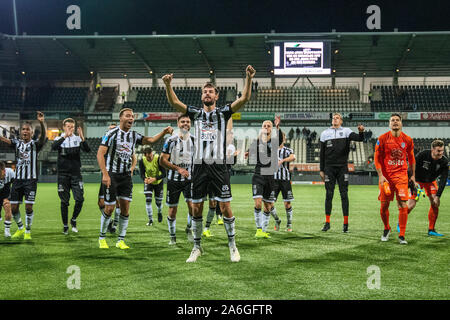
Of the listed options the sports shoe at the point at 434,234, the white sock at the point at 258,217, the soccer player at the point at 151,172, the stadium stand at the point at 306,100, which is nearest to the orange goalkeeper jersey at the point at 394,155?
the sports shoe at the point at 434,234

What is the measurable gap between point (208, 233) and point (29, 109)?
3922cm

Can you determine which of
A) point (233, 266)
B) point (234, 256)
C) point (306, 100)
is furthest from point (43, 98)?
point (233, 266)

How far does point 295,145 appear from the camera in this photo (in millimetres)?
39781

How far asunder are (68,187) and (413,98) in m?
37.9

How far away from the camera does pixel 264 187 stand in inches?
359

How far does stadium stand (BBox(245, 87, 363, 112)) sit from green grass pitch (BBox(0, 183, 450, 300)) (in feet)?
100

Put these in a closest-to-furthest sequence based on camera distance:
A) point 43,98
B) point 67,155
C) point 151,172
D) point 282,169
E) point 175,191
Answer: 1. point 175,191
2. point 67,155
3. point 282,169
4. point 151,172
5. point 43,98

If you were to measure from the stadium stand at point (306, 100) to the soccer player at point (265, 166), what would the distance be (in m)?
30.9

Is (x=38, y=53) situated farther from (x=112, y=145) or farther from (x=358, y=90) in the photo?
(x=112, y=145)

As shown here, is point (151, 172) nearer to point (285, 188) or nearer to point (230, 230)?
point (285, 188)

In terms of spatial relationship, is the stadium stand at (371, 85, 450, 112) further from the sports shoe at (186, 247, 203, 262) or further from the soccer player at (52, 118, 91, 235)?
the sports shoe at (186, 247, 203, 262)

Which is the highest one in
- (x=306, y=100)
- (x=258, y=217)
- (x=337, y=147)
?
(x=306, y=100)

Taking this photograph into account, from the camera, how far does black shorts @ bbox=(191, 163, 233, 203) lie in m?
6.21

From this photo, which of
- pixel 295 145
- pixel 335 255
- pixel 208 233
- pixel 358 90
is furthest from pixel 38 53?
pixel 335 255
